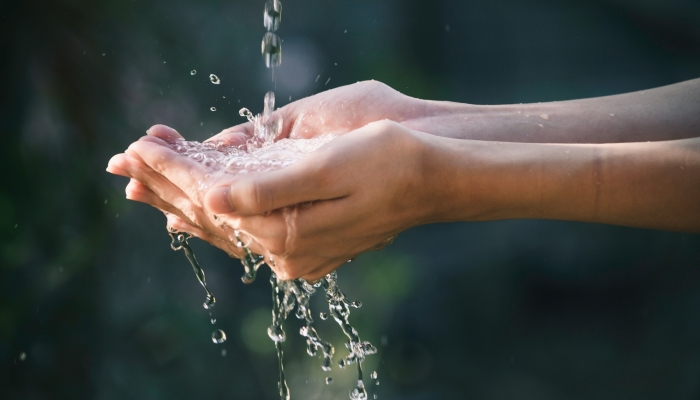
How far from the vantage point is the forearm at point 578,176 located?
715 millimetres

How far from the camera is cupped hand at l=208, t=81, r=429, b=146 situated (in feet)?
3.37

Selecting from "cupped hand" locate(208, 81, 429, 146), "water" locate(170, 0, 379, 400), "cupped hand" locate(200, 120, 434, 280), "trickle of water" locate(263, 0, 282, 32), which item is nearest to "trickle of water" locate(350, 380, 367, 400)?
"water" locate(170, 0, 379, 400)

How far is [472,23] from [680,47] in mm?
536

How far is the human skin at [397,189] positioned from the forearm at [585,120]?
183 millimetres

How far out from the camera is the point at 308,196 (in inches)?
25.2

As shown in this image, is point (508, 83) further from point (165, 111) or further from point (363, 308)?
point (165, 111)

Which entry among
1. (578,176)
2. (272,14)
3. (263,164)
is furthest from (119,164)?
(272,14)

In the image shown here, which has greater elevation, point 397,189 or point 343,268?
point 397,189

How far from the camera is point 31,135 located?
62.1 inches

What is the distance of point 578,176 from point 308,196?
0.36 m

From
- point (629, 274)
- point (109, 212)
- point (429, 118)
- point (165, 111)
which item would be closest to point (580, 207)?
point (429, 118)

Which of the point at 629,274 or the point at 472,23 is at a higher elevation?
the point at 472,23

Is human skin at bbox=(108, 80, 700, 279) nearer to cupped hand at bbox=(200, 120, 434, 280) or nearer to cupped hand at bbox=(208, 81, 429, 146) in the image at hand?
cupped hand at bbox=(200, 120, 434, 280)

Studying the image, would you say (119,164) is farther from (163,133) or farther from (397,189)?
(397,189)
